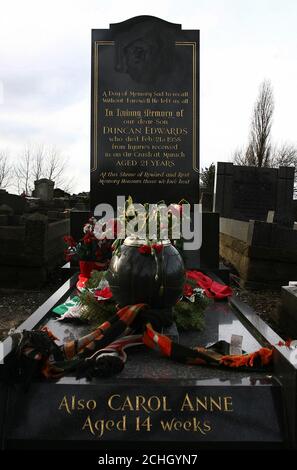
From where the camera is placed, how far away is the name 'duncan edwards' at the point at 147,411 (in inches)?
90.7

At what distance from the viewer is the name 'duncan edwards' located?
2.30 metres

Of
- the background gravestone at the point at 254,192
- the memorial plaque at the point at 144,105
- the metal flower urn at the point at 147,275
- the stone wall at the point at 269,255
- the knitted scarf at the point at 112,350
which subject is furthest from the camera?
the background gravestone at the point at 254,192

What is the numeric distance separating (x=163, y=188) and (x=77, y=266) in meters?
1.77

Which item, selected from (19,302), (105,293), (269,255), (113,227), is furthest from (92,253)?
(269,255)

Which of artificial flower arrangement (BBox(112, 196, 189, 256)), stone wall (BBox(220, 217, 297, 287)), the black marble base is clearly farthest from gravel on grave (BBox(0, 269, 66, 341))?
stone wall (BBox(220, 217, 297, 287))

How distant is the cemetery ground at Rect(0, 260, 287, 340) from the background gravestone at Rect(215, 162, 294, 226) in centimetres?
A: 345

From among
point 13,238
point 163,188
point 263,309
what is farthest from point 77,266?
point 263,309

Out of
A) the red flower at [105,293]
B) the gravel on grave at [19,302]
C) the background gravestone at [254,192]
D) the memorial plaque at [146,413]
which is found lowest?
the gravel on grave at [19,302]

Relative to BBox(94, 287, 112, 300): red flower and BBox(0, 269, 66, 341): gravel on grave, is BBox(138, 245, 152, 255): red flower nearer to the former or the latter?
BBox(94, 287, 112, 300): red flower

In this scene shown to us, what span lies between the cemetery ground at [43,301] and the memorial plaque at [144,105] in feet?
6.36

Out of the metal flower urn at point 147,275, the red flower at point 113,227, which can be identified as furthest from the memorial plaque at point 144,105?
the metal flower urn at point 147,275

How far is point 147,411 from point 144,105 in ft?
16.4

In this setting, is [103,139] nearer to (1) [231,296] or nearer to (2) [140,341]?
(1) [231,296]

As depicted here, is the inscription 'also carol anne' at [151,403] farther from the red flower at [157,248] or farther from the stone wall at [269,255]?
the stone wall at [269,255]
